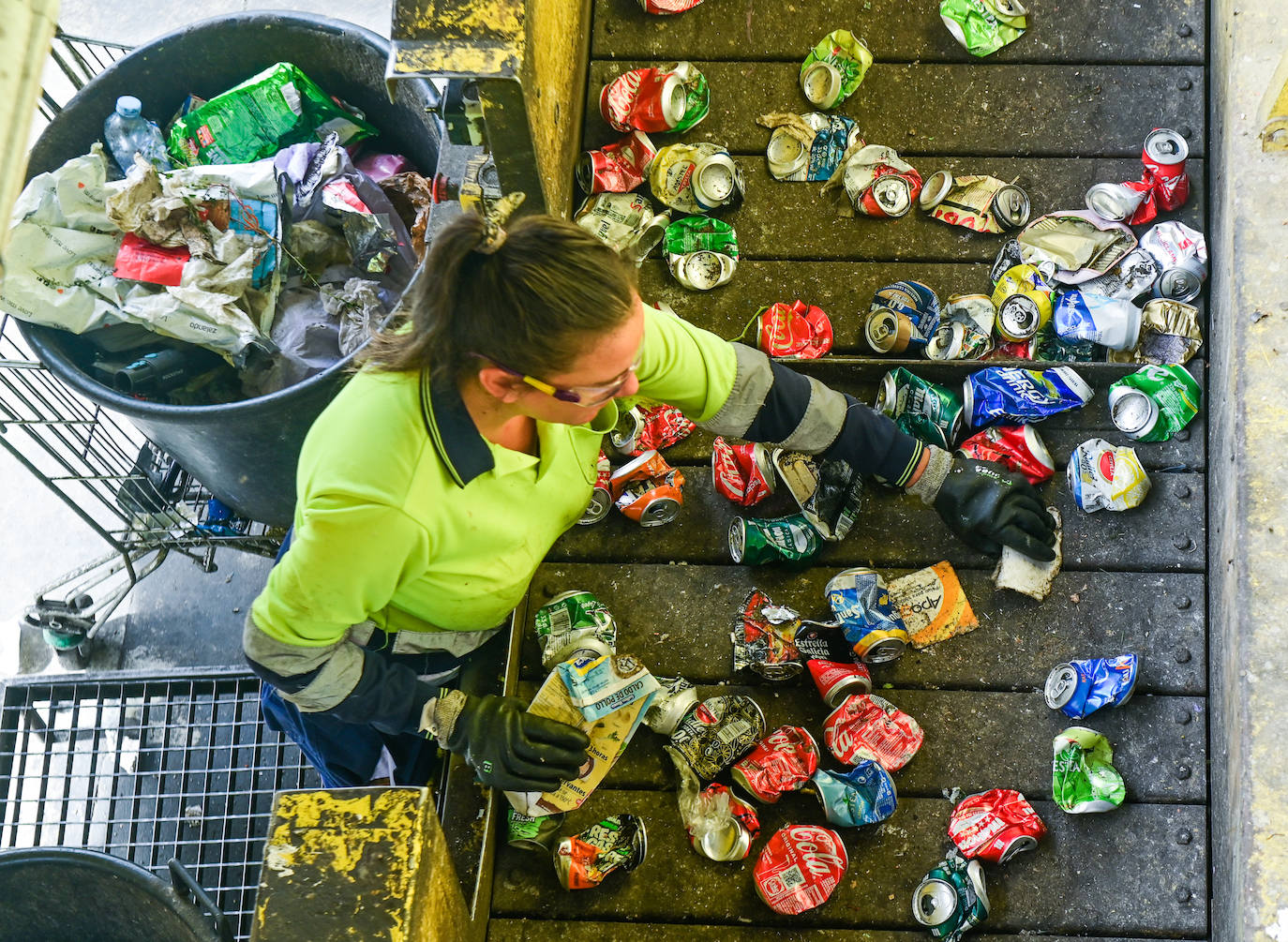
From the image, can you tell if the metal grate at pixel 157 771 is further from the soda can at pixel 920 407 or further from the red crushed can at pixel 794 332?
the soda can at pixel 920 407

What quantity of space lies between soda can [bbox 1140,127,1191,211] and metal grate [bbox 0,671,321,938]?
2.59 m

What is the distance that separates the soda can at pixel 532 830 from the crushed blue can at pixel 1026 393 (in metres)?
1.31

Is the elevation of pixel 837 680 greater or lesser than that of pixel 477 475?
lesser

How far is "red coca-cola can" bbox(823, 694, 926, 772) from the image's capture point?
2234 mm

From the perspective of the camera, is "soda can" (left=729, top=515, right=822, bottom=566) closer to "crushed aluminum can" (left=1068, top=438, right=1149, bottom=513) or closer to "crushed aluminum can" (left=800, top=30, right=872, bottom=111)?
"crushed aluminum can" (left=1068, top=438, right=1149, bottom=513)

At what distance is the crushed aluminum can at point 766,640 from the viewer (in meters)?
2.32

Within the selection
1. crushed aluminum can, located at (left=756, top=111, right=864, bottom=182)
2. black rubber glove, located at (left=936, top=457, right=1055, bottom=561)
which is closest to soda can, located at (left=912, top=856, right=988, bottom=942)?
black rubber glove, located at (left=936, top=457, right=1055, bottom=561)

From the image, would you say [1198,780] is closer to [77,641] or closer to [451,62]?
[451,62]

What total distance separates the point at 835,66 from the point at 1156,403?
1.18 metres

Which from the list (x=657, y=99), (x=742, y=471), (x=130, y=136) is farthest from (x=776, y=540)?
(x=130, y=136)

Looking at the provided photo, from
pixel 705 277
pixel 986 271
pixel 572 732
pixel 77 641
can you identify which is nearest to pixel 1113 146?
pixel 986 271

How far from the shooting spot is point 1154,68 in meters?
2.77

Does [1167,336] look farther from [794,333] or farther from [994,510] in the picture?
[794,333]

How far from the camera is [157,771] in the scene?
2873mm
